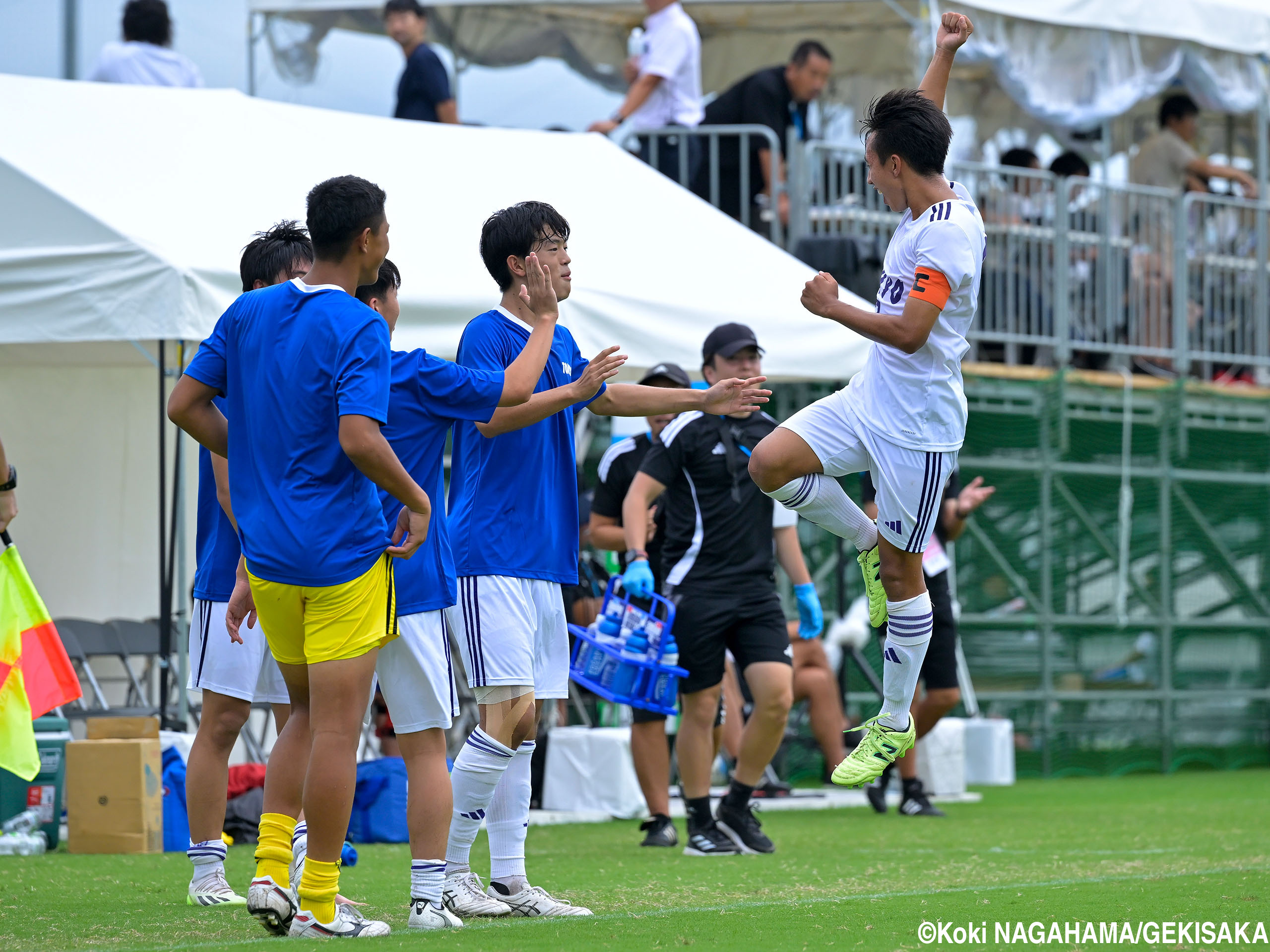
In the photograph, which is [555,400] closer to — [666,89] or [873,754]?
[873,754]

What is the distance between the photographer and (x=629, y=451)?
907cm

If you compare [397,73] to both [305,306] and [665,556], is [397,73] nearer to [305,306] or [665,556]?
[665,556]

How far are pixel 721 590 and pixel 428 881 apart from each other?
2.89m

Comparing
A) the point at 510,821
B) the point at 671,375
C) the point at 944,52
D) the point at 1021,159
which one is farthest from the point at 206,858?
the point at 1021,159

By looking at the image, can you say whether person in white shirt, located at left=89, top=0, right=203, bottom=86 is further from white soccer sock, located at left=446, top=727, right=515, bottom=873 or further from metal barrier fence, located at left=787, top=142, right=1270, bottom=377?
white soccer sock, located at left=446, top=727, right=515, bottom=873

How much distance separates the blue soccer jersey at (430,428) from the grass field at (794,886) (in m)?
0.99

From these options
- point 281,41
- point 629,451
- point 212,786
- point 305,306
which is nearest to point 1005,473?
point 629,451

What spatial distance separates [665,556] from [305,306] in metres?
3.67

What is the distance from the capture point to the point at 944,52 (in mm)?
5609

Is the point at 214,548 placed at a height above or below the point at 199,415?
below

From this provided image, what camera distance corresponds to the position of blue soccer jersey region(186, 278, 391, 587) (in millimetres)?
4570

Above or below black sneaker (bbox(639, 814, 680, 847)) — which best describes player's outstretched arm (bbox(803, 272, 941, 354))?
above

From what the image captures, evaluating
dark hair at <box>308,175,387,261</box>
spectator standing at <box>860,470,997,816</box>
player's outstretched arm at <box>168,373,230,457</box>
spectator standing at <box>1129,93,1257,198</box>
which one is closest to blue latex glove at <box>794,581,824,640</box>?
spectator standing at <box>860,470,997,816</box>

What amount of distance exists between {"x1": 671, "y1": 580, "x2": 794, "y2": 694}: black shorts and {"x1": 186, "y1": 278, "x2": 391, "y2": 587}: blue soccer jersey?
3.14m
